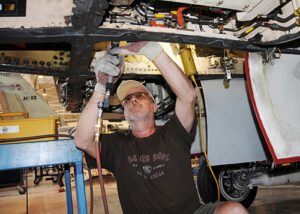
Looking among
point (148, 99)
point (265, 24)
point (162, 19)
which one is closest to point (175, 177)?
point (148, 99)

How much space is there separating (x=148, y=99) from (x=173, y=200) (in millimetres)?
812

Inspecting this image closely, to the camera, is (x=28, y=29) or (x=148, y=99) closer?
(x=28, y=29)

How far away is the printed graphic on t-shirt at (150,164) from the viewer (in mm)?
1594

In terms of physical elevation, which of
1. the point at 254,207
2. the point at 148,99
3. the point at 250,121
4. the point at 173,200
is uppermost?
the point at 148,99

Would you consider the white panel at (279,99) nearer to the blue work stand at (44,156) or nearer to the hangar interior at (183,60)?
the hangar interior at (183,60)

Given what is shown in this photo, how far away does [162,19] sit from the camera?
64.4 inches

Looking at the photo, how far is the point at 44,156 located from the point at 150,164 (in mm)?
698

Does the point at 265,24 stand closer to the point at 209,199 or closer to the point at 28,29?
the point at 28,29

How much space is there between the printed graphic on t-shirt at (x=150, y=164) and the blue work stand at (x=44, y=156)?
0.43 metres

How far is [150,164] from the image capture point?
5.30ft

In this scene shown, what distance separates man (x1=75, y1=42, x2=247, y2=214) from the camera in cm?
149

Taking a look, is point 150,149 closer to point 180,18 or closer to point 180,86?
point 180,86

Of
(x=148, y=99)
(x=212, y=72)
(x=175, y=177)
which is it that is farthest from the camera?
(x=212, y=72)

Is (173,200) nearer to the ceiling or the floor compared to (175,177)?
nearer to the floor
